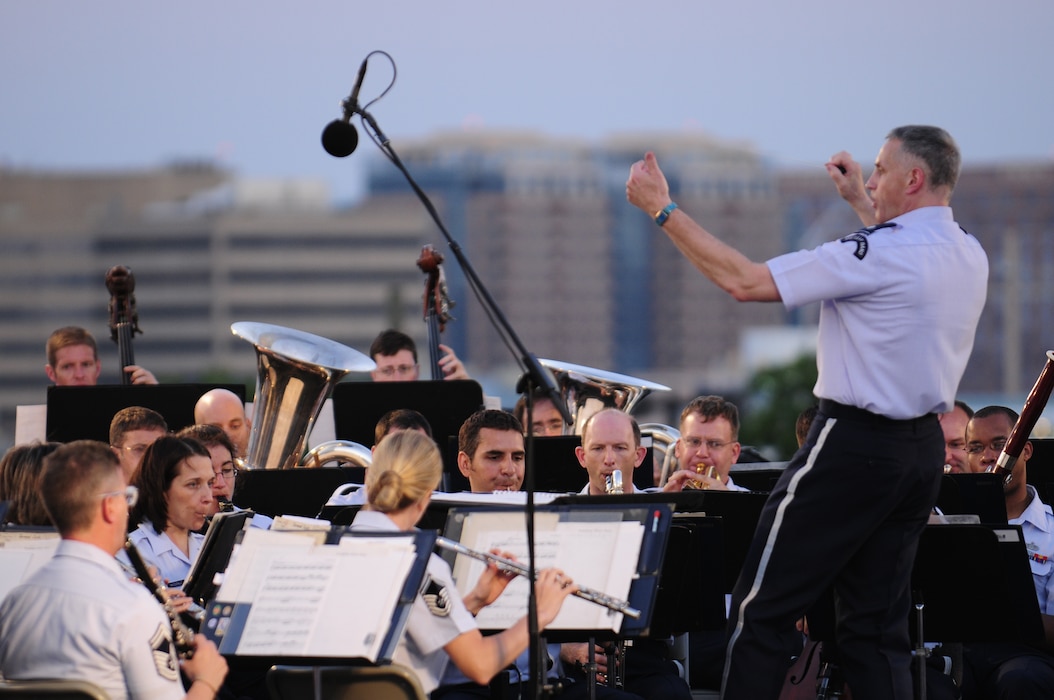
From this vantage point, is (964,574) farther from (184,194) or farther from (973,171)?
(973,171)

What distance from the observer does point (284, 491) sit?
781 centimetres

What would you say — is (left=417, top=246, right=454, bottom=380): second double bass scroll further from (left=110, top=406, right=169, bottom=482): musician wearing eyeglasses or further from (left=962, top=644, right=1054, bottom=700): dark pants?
(left=962, top=644, right=1054, bottom=700): dark pants

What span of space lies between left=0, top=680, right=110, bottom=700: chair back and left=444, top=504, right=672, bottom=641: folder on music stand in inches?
53.8

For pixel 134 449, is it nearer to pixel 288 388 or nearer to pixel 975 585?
pixel 288 388

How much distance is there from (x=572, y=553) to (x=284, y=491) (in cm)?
265

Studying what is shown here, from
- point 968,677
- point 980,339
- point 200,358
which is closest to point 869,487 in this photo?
point 968,677

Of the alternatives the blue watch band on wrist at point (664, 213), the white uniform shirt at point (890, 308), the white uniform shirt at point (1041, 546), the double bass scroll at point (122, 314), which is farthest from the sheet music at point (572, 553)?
the double bass scroll at point (122, 314)

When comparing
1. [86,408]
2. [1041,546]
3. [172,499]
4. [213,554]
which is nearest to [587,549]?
[213,554]

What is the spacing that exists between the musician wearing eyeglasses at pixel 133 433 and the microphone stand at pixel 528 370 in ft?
7.94

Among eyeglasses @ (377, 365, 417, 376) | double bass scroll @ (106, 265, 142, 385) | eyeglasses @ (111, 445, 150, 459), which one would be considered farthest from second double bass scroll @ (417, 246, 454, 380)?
eyeglasses @ (111, 445, 150, 459)

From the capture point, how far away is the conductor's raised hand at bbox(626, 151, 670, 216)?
17.7 ft

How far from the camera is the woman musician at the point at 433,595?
17.2ft

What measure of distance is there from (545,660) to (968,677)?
2.29 metres

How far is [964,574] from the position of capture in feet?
21.0
